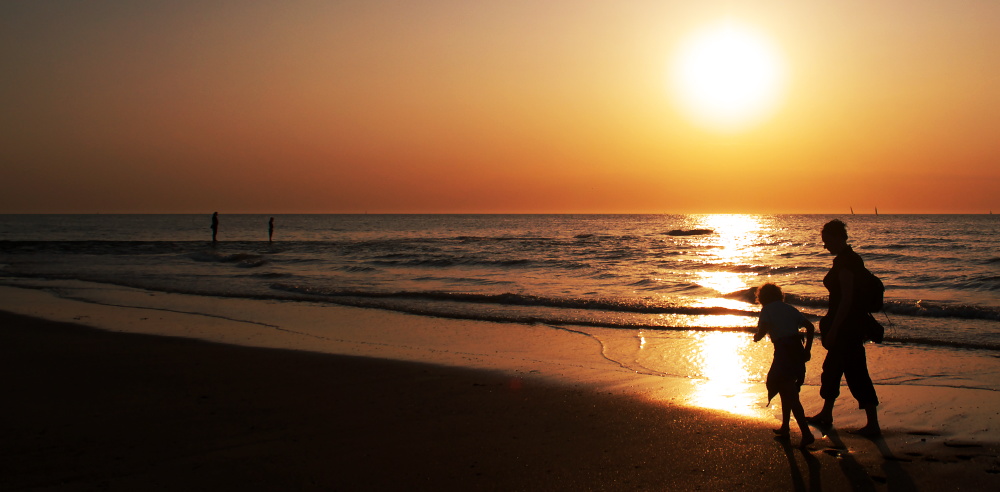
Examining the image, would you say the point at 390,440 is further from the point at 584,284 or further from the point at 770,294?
the point at 584,284

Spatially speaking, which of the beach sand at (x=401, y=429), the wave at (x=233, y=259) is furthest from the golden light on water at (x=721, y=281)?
the wave at (x=233, y=259)

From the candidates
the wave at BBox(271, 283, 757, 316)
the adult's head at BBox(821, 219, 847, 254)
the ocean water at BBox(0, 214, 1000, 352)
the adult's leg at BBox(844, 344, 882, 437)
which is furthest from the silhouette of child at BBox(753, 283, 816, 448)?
the wave at BBox(271, 283, 757, 316)

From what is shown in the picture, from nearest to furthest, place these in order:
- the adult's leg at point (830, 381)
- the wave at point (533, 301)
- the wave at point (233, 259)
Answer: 1. the adult's leg at point (830, 381)
2. the wave at point (533, 301)
3. the wave at point (233, 259)

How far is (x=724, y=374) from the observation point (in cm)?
817

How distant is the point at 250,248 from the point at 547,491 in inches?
1609

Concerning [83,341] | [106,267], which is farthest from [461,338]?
[106,267]

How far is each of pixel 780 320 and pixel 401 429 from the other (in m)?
3.33

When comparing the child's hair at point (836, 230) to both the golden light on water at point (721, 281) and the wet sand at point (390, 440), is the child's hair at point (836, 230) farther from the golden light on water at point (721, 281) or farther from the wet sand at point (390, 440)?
the golden light on water at point (721, 281)

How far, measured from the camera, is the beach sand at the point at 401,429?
14.8 feet

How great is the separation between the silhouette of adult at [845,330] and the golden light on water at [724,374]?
0.96 meters

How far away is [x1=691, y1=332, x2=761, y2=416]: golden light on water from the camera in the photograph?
6605 millimetres

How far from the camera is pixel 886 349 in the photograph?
9703mm

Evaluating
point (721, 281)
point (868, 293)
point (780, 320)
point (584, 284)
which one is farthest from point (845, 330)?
point (721, 281)

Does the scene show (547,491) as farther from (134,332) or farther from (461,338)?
(134,332)
